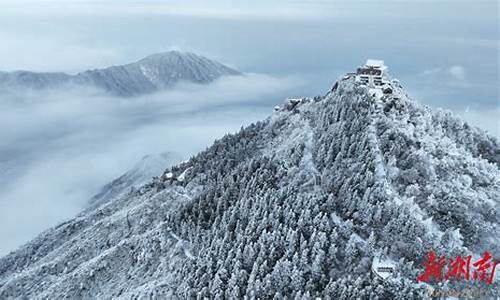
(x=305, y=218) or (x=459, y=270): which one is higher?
(x=305, y=218)

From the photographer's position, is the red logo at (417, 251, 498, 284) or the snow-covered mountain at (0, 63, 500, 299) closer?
the red logo at (417, 251, 498, 284)

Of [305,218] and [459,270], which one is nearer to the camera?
[459,270]

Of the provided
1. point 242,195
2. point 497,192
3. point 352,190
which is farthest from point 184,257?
point 497,192

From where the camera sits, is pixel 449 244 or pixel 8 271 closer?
pixel 449 244

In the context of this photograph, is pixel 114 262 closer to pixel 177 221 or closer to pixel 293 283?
pixel 177 221

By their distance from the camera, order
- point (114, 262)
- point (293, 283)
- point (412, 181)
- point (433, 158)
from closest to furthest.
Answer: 1. point (293, 283)
2. point (412, 181)
3. point (433, 158)
4. point (114, 262)

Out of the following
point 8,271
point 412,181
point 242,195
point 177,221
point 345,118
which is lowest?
point 8,271

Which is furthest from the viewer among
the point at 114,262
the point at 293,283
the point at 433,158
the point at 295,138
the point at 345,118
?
the point at 295,138

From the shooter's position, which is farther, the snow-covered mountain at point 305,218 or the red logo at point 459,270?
the snow-covered mountain at point 305,218
